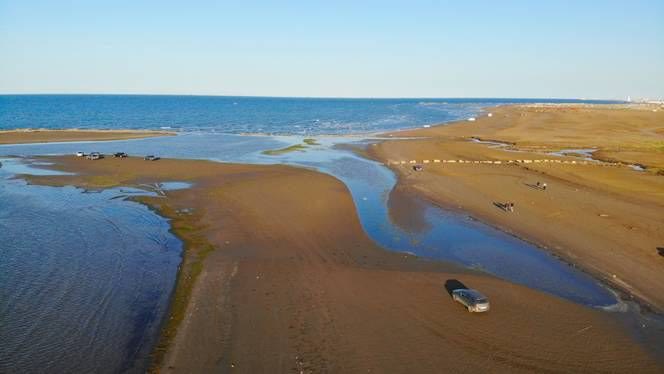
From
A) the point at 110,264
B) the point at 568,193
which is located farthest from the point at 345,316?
the point at 568,193

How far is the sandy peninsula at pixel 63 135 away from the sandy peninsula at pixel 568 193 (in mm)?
55638

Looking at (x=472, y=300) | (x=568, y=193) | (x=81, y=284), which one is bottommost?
(x=81, y=284)

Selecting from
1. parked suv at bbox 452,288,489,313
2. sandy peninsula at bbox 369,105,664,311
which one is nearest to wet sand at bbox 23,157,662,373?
parked suv at bbox 452,288,489,313

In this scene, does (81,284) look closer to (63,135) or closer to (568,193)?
(568,193)

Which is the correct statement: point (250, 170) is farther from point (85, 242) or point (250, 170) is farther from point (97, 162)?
point (85, 242)

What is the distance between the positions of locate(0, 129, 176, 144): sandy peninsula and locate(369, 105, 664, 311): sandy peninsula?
2190 inches

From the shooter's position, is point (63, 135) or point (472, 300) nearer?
point (472, 300)

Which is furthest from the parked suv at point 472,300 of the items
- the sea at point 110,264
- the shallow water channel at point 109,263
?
the sea at point 110,264

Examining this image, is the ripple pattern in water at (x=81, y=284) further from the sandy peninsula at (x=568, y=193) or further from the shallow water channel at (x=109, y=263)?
the sandy peninsula at (x=568, y=193)

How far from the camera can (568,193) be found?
49375 millimetres

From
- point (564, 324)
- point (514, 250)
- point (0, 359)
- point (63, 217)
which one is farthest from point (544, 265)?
point (63, 217)

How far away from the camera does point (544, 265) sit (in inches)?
1232

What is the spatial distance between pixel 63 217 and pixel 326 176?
2912cm

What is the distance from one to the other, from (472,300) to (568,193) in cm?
3169
